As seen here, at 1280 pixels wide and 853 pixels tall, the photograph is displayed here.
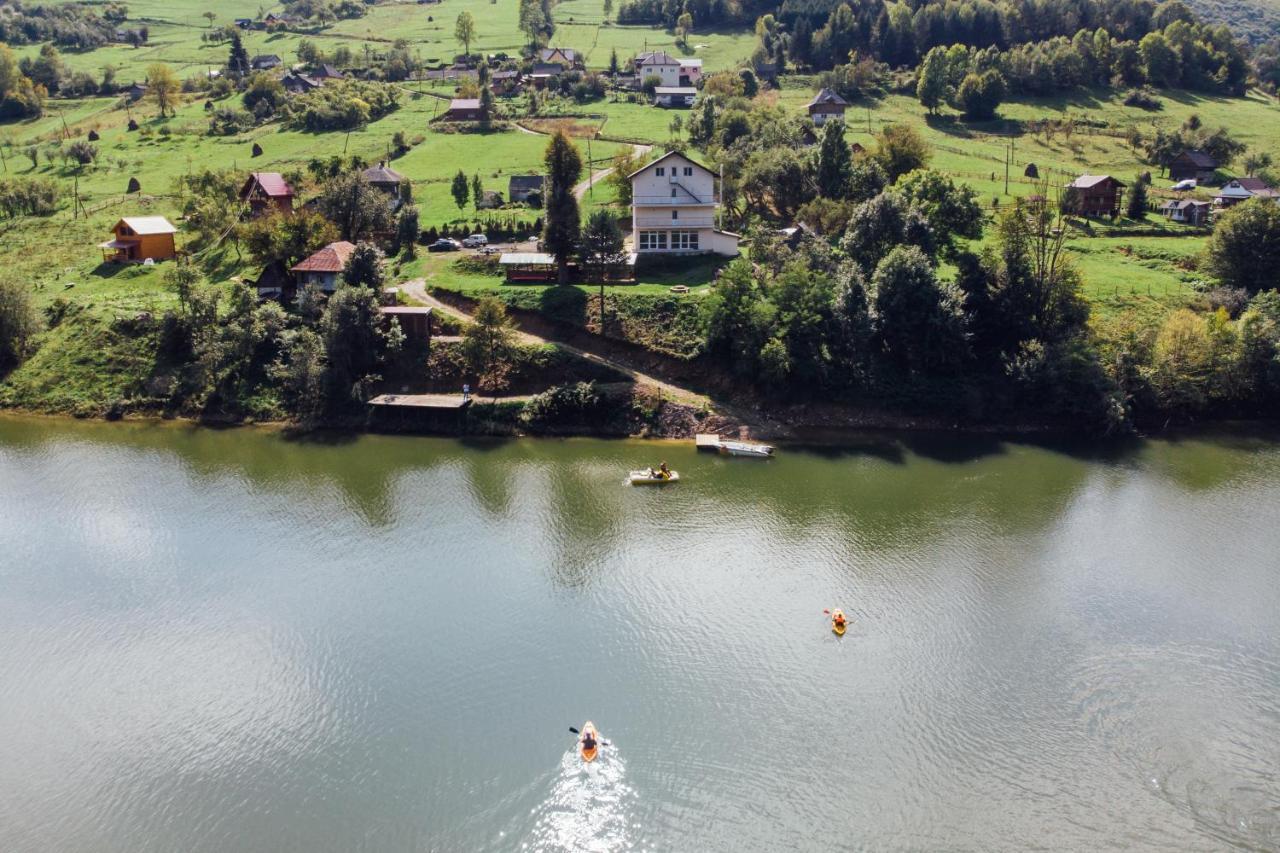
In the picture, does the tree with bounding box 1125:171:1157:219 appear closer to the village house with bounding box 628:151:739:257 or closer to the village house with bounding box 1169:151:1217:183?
the village house with bounding box 1169:151:1217:183

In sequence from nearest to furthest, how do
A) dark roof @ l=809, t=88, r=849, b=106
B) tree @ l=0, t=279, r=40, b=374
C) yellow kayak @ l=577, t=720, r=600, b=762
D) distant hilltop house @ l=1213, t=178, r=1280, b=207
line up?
yellow kayak @ l=577, t=720, r=600, b=762 < tree @ l=0, t=279, r=40, b=374 < distant hilltop house @ l=1213, t=178, r=1280, b=207 < dark roof @ l=809, t=88, r=849, b=106

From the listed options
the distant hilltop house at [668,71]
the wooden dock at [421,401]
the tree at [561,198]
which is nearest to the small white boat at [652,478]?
the wooden dock at [421,401]

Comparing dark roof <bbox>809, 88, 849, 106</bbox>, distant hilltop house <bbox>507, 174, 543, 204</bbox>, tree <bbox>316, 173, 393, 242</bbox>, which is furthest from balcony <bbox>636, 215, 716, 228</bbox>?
dark roof <bbox>809, 88, 849, 106</bbox>

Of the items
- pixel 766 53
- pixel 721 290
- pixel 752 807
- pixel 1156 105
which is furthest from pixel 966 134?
pixel 752 807

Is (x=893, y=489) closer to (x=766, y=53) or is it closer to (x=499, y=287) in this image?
(x=499, y=287)

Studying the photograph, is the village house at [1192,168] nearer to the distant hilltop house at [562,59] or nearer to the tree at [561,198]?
the tree at [561,198]

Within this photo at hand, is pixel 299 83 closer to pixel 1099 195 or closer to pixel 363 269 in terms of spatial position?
pixel 363 269
